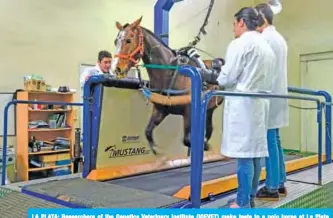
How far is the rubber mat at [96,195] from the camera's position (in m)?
2.43

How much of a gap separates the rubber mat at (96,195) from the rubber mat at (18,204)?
10cm

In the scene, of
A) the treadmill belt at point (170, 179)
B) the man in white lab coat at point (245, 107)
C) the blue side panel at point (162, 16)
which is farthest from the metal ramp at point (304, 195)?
the blue side panel at point (162, 16)

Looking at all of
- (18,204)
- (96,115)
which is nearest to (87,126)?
(96,115)

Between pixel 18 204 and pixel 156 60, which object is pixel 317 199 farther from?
pixel 18 204

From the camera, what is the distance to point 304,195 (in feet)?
9.95

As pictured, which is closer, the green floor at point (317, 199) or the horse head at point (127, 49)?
the green floor at point (317, 199)

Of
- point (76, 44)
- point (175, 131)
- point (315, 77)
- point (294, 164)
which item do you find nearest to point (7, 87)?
point (76, 44)

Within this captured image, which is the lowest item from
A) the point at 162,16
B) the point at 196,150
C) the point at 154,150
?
the point at 154,150

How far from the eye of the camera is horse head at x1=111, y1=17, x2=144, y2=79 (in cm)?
349

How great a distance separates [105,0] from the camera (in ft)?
26.7

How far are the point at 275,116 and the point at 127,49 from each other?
5.19ft

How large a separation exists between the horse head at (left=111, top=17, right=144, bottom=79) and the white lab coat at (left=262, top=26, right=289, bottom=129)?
1314 mm

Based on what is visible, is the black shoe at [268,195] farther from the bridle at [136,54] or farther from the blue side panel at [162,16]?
the blue side panel at [162,16]

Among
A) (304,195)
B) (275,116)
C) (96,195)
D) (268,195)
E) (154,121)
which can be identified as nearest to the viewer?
(96,195)
